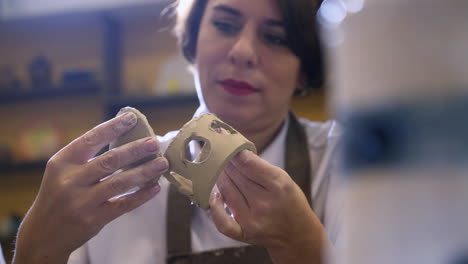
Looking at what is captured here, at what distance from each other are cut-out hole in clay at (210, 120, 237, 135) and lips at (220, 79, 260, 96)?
0.18 ft

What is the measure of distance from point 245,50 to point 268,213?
143 millimetres

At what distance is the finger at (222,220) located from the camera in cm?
33

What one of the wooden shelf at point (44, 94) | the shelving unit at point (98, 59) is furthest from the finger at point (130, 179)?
the wooden shelf at point (44, 94)

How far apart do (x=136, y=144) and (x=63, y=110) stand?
727 mm

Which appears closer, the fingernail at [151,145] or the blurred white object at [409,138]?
the blurred white object at [409,138]

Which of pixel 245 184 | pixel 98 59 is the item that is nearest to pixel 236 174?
pixel 245 184

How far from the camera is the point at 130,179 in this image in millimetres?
325

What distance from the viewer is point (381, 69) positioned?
3.7 inches

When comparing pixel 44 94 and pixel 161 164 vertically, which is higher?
pixel 161 164

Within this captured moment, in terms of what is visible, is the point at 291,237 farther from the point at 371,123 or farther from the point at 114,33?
the point at 114,33

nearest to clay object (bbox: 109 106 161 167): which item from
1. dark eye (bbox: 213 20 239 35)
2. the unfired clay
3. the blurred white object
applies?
the unfired clay

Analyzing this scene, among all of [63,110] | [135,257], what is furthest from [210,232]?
[63,110]

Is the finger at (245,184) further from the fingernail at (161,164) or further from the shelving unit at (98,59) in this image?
the shelving unit at (98,59)

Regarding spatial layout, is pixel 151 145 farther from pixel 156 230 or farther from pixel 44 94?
pixel 44 94
